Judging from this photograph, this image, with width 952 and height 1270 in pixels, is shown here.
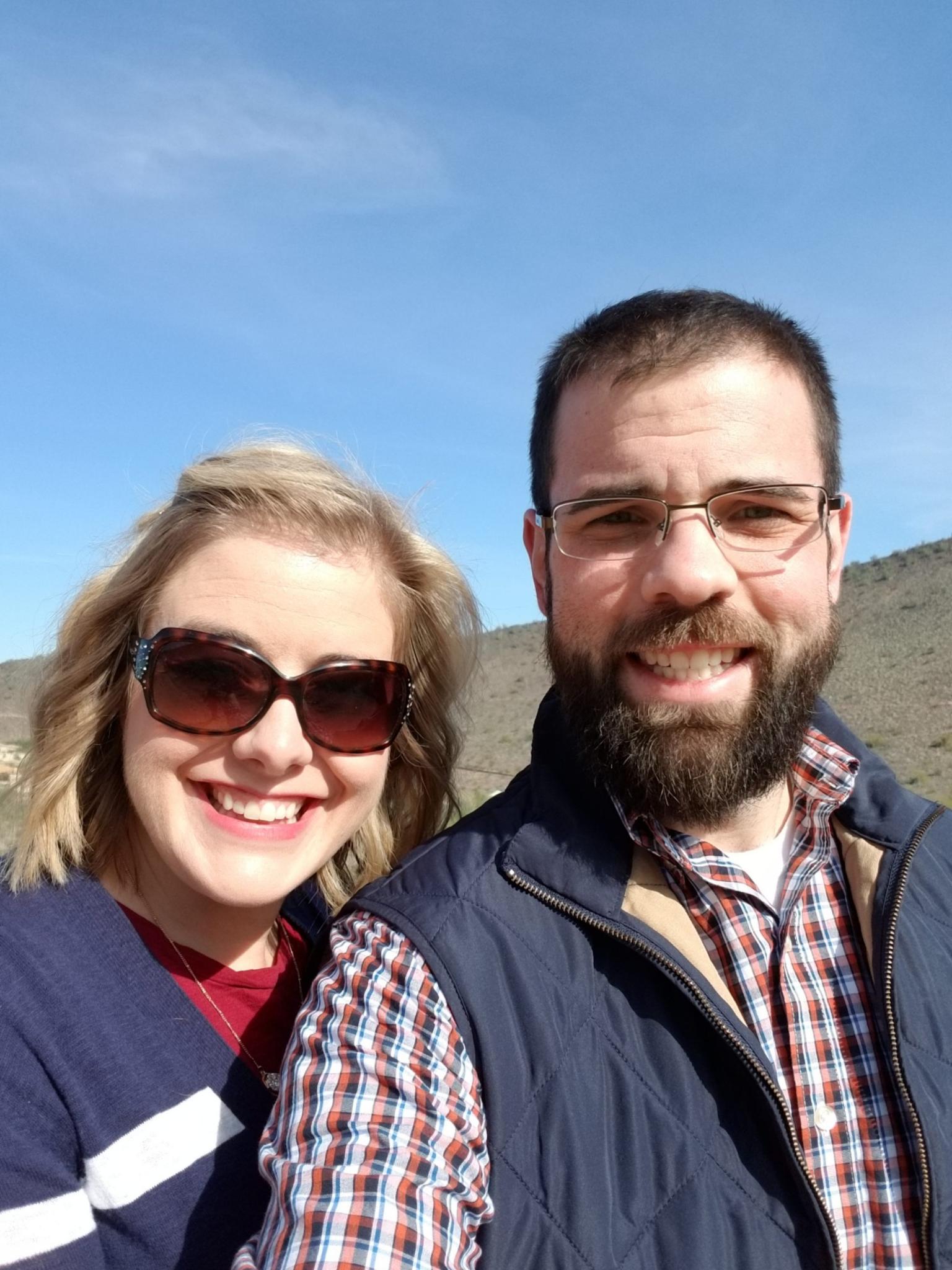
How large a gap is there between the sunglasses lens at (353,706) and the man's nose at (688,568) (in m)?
0.65

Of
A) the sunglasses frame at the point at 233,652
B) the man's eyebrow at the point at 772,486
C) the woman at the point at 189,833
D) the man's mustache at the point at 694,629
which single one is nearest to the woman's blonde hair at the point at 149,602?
the woman at the point at 189,833

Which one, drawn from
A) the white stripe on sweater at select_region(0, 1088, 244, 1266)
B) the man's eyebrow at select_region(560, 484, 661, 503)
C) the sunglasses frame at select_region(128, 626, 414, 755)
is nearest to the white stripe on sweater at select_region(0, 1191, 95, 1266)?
the white stripe on sweater at select_region(0, 1088, 244, 1266)

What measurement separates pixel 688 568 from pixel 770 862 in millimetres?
755

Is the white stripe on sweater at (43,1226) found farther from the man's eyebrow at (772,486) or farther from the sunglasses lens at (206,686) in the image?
the man's eyebrow at (772,486)

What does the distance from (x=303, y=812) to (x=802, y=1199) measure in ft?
4.13

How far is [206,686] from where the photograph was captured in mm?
1991

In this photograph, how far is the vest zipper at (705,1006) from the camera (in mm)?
1614

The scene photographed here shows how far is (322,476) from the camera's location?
7.59 feet

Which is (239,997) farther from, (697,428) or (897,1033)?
(697,428)

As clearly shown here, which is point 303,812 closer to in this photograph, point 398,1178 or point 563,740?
point 563,740

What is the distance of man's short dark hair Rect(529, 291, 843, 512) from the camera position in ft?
7.30

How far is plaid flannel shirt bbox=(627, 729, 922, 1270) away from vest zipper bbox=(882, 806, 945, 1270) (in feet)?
0.09

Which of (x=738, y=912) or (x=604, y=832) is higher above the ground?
(x=604, y=832)

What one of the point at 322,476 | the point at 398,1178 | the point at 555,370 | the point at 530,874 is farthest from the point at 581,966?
the point at 555,370
